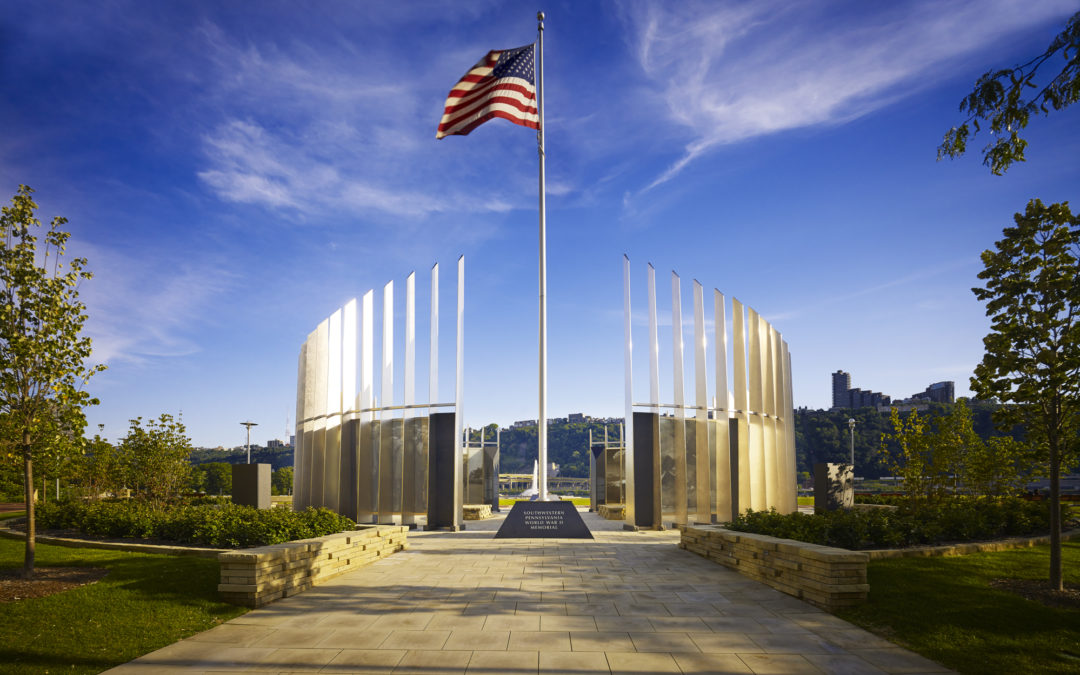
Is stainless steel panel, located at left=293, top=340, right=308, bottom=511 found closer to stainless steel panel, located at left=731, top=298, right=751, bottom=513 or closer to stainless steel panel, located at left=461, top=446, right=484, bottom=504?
stainless steel panel, located at left=461, top=446, right=484, bottom=504

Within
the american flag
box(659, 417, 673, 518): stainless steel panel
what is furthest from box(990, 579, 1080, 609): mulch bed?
the american flag

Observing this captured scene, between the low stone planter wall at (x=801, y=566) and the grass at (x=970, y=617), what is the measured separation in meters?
0.29

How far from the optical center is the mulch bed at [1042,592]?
9.35 m

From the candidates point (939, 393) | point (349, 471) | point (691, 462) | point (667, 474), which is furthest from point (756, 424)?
point (939, 393)

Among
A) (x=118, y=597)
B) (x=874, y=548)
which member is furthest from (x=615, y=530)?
(x=118, y=597)

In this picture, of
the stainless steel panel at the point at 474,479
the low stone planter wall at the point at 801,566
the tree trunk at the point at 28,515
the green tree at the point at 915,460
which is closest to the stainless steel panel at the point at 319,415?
the stainless steel panel at the point at 474,479

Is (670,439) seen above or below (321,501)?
above

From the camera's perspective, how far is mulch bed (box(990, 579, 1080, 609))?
935 centimetres

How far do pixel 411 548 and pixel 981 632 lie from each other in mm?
12773

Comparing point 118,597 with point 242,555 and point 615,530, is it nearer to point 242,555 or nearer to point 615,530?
point 242,555

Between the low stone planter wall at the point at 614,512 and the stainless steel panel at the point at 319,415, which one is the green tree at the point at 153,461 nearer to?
the stainless steel panel at the point at 319,415

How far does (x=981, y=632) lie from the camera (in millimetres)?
8141

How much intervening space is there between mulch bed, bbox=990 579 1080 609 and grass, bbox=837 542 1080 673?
8.1 inches

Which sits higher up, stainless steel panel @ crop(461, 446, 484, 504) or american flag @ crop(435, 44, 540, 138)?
american flag @ crop(435, 44, 540, 138)
